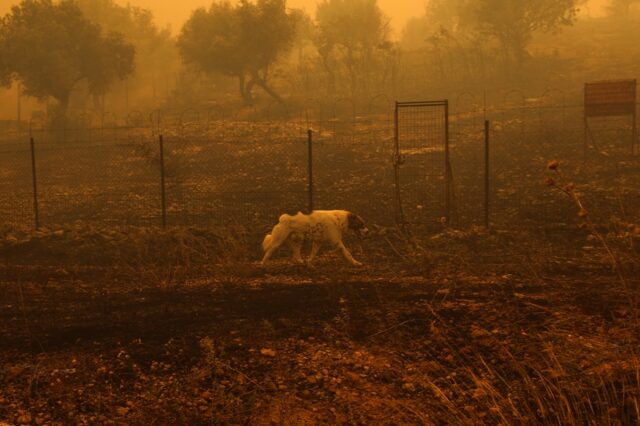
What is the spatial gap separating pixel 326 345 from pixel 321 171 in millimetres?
15763

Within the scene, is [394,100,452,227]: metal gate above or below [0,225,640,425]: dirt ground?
above

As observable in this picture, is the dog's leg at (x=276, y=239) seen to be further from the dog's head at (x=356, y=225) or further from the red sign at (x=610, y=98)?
the red sign at (x=610, y=98)

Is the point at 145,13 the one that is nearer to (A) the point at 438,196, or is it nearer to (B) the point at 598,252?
(A) the point at 438,196

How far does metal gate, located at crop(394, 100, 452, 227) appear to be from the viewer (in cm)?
1216

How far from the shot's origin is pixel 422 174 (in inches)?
771

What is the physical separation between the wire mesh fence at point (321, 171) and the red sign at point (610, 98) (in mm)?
1279

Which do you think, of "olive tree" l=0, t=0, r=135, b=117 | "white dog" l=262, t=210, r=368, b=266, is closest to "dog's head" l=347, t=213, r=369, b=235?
"white dog" l=262, t=210, r=368, b=266

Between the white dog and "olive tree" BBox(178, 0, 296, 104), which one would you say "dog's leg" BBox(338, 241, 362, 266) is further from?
"olive tree" BBox(178, 0, 296, 104)

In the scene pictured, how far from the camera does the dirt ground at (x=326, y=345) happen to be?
4629mm

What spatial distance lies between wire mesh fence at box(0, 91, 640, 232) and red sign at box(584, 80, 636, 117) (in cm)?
128

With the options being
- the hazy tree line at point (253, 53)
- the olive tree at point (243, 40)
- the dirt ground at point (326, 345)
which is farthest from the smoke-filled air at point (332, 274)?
the olive tree at point (243, 40)

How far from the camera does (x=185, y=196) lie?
18.4 metres

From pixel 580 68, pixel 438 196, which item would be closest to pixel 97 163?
pixel 438 196

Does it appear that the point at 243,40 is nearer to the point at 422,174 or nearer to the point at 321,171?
the point at 321,171
